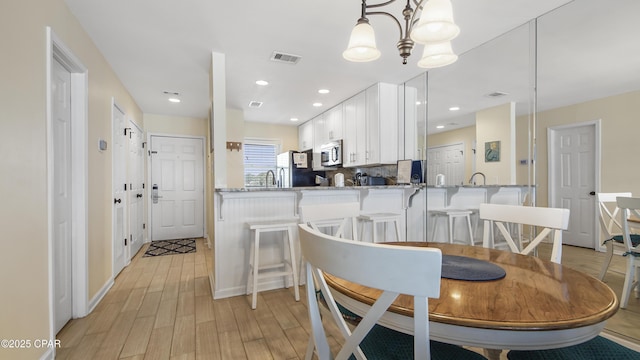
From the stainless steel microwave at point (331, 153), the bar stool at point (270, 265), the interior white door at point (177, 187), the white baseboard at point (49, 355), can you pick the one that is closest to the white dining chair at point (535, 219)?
the bar stool at point (270, 265)

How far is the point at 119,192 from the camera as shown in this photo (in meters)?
3.48

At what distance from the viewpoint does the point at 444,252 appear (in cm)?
143

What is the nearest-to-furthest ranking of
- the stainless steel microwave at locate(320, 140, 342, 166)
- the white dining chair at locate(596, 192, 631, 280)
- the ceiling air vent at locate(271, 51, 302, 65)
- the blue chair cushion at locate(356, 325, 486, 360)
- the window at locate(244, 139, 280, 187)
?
the blue chair cushion at locate(356, 325, 486, 360) < the white dining chair at locate(596, 192, 631, 280) < the ceiling air vent at locate(271, 51, 302, 65) < the stainless steel microwave at locate(320, 140, 342, 166) < the window at locate(244, 139, 280, 187)

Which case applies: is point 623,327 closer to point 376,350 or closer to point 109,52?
point 376,350

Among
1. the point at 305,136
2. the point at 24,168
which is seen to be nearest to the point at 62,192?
the point at 24,168

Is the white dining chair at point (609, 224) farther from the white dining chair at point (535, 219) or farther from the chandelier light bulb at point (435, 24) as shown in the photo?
the chandelier light bulb at point (435, 24)

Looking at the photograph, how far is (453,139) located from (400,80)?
40.9 inches

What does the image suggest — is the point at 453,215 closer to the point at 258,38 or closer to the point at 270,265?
the point at 270,265

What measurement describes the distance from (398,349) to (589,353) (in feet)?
2.20

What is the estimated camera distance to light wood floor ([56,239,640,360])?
184 cm

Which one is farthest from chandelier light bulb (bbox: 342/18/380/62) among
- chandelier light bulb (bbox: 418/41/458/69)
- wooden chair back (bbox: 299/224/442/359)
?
wooden chair back (bbox: 299/224/442/359)

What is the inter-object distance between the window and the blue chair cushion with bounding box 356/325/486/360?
538cm

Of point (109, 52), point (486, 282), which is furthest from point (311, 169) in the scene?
point (486, 282)

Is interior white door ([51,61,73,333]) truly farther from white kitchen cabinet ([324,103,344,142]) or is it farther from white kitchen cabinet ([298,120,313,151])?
white kitchen cabinet ([298,120,313,151])
